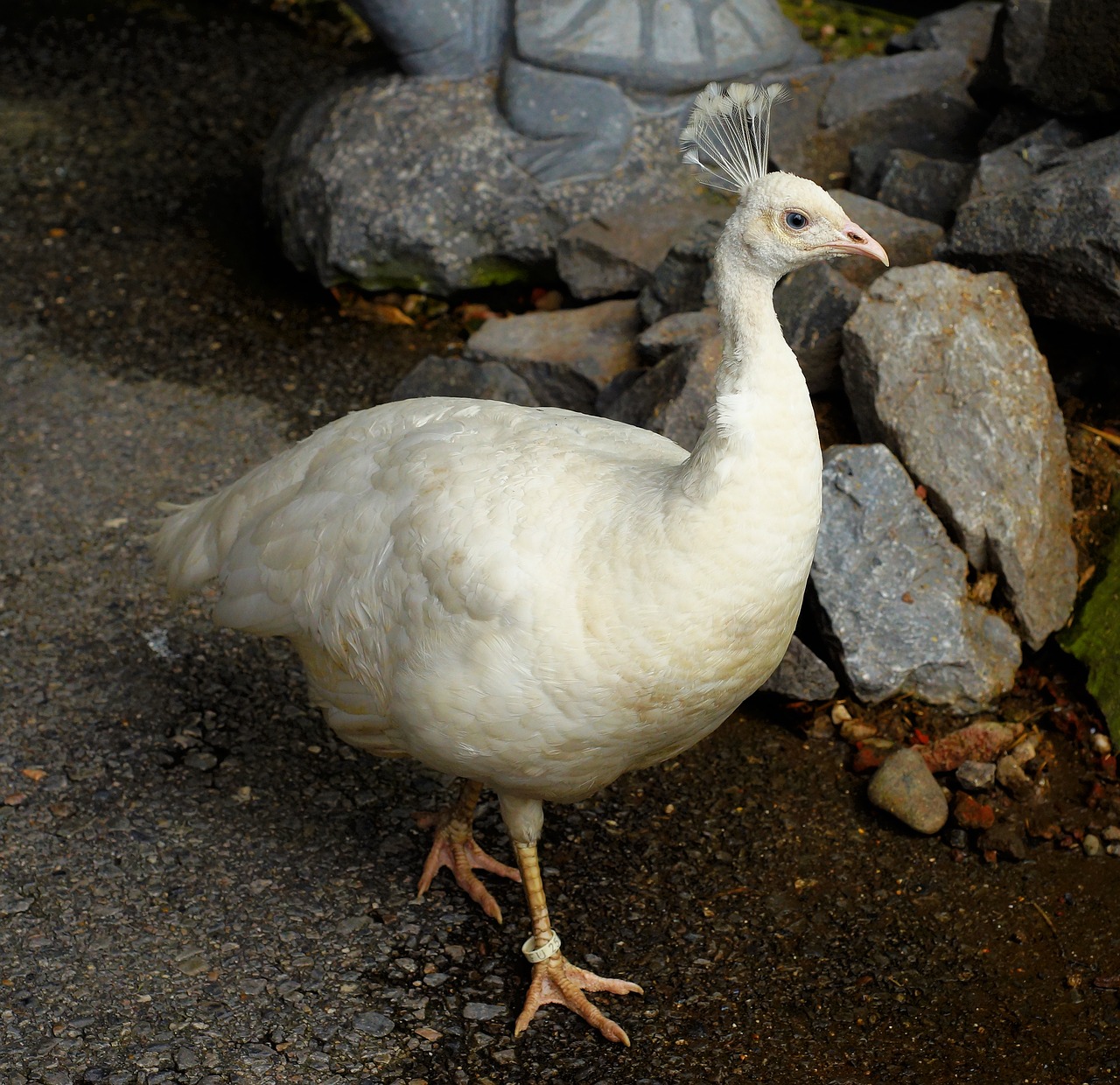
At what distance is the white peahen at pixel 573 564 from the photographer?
105 inches

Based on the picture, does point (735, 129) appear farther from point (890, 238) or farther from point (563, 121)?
point (563, 121)

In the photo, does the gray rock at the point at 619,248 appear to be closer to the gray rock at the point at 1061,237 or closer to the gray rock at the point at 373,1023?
the gray rock at the point at 1061,237

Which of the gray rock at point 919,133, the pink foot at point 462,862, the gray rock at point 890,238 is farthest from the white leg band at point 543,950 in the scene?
the gray rock at point 919,133

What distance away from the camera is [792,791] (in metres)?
3.96

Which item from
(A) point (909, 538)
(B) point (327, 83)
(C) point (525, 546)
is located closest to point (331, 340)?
(B) point (327, 83)

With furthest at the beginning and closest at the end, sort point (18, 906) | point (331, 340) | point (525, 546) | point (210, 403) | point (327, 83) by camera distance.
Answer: point (327, 83) → point (331, 340) → point (210, 403) → point (18, 906) → point (525, 546)

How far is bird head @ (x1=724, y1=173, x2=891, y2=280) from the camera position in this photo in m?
2.68

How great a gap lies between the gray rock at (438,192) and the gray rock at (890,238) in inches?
54.2

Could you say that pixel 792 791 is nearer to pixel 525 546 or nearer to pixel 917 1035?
pixel 917 1035

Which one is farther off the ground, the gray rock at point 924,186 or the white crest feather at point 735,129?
the white crest feather at point 735,129

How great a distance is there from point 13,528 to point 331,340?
5.95ft

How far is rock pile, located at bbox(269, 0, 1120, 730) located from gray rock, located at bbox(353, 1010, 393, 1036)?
159 centimetres

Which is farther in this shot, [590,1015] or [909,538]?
[909,538]

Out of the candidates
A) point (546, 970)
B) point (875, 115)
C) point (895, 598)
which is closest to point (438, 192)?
point (875, 115)
